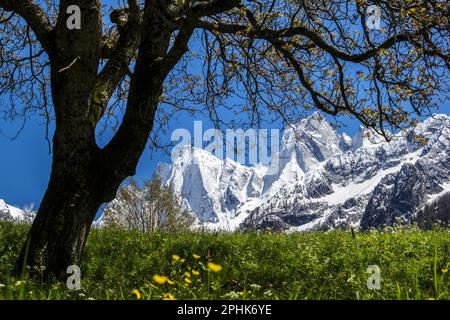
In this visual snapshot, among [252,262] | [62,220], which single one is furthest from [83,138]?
[252,262]

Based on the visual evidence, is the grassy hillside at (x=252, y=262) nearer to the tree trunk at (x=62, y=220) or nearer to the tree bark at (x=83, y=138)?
the tree trunk at (x=62, y=220)

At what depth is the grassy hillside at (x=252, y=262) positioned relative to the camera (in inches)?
278

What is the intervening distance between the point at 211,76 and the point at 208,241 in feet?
18.0

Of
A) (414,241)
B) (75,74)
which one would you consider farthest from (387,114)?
(75,74)

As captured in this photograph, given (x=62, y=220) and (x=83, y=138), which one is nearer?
(x=62, y=220)

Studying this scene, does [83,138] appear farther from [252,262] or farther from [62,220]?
[252,262]

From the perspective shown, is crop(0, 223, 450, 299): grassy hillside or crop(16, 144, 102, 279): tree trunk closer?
crop(0, 223, 450, 299): grassy hillside

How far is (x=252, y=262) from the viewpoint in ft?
28.7

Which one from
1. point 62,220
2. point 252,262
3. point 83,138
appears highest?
point 83,138

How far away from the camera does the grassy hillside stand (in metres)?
7.07

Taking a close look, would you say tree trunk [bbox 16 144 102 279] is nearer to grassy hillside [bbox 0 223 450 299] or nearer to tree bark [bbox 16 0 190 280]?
tree bark [bbox 16 0 190 280]

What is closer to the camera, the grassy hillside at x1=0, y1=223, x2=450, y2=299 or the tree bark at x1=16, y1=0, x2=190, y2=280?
the grassy hillside at x1=0, y1=223, x2=450, y2=299

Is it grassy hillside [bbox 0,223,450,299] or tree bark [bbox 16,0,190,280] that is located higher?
tree bark [bbox 16,0,190,280]

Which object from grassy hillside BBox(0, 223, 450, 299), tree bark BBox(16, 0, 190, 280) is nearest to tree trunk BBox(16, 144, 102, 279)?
tree bark BBox(16, 0, 190, 280)
